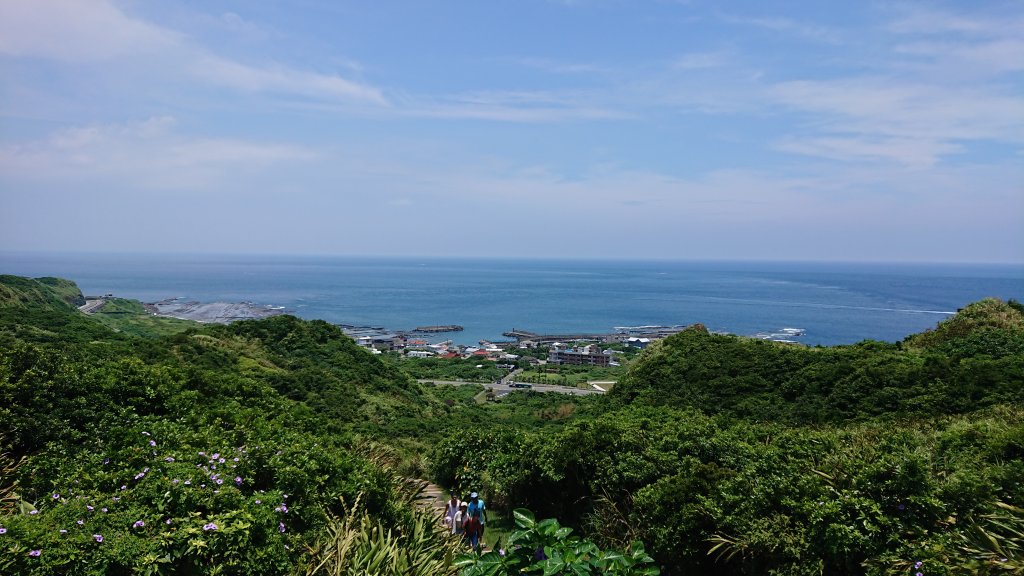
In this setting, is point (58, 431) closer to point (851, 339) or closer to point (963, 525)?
point (963, 525)

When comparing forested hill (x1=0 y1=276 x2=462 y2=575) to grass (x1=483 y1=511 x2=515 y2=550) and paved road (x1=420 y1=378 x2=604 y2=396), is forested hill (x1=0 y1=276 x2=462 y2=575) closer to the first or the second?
grass (x1=483 y1=511 x2=515 y2=550)

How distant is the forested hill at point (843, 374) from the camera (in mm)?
12266

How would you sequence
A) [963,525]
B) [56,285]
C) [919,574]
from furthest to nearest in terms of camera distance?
[56,285], [963,525], [919,574]

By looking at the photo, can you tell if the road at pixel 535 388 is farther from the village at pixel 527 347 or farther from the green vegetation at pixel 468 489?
the green vegetation at pixel 468 489

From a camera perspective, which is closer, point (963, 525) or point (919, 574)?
point (919, 574)

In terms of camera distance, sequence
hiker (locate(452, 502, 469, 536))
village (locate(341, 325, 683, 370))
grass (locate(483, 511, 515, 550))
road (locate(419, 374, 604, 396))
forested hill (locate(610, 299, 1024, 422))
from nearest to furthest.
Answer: hiker (locate(452, 502, 469, 536)) < grass (locate(483, 511, 515, 550)) < forested hill (locate(610, 299, 1024, 422)) < road (locate(419, 374, 604, 396)) < village (locate(341, 325, 683, 370))

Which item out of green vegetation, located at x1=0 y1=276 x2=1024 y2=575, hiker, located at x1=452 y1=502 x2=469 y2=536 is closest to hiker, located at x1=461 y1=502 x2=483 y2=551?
hiker, located at x1=452 y1=502 x2=469 y2=536

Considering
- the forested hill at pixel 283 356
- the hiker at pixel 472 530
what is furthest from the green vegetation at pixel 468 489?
the forested hill at pixel 283 356

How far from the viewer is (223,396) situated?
8352 mm

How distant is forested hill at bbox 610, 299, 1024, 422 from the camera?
12.3m

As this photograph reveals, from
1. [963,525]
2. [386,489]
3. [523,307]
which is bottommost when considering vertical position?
[523,307]

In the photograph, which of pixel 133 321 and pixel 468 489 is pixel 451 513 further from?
pixel 133 321

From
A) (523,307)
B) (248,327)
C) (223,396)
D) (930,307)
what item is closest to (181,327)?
(248,327)

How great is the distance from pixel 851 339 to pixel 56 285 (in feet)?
303
